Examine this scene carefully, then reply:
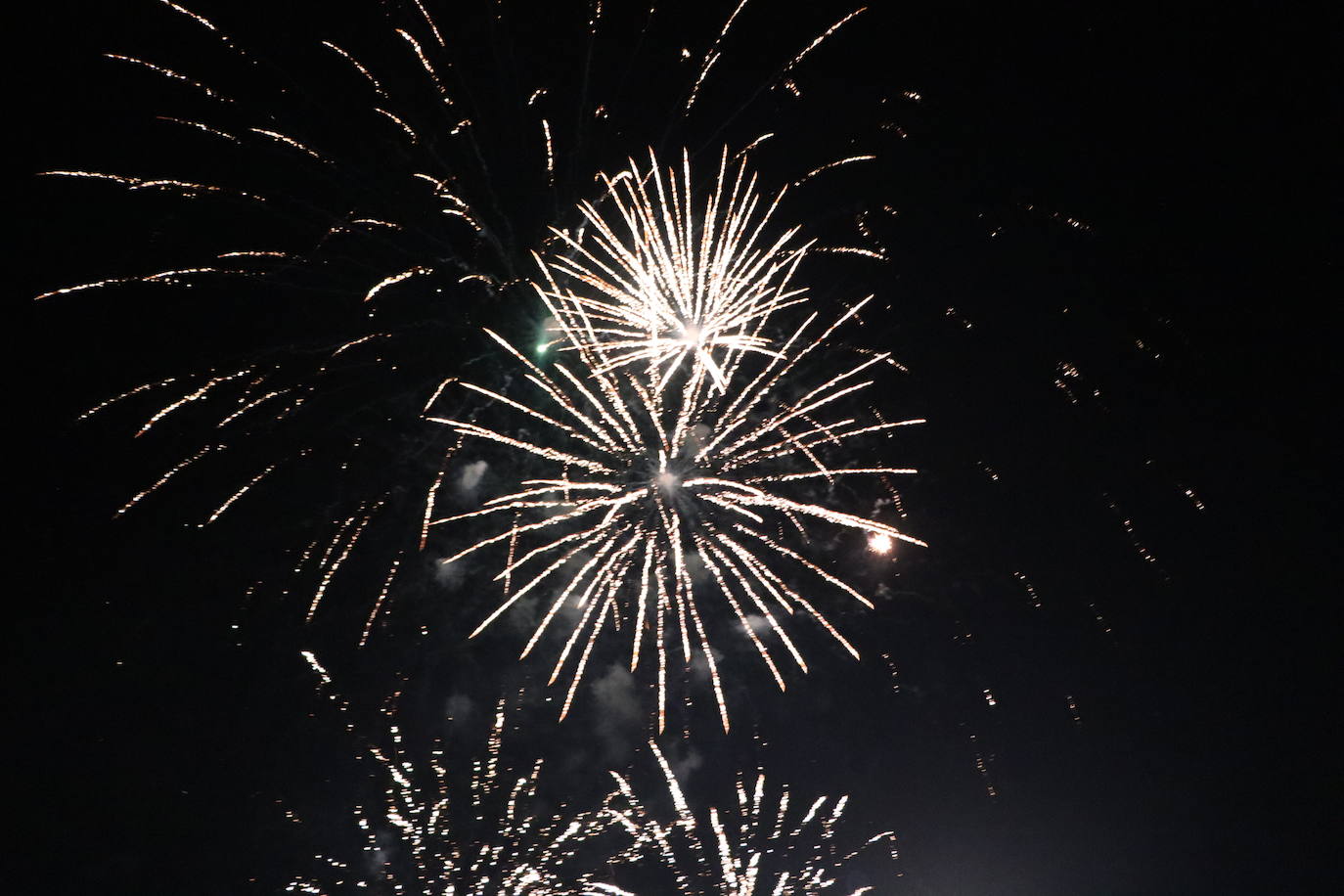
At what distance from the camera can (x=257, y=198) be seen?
10680mm

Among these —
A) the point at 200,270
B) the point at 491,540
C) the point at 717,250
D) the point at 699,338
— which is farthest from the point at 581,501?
the point at 200,270

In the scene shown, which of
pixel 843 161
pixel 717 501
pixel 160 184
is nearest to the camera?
pixel 160 184

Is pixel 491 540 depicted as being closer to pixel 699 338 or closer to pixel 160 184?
pixel 699 338

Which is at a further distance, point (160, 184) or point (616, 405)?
point (616, 405)

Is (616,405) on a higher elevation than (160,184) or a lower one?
lower

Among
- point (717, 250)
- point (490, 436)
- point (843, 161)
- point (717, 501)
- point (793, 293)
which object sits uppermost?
point (843, 161)

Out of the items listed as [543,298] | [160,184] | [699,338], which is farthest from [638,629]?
[160,184]

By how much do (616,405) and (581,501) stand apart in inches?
58.1

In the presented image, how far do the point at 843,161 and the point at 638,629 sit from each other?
25.1 ft

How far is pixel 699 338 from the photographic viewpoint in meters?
10.9

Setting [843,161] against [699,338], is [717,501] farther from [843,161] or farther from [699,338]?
[843,161]

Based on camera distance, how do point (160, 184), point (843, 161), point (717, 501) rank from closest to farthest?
1. point (160, 184)
2. point (717, 501)
3. point (843, 161)

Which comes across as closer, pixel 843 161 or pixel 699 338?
pixel 699 338

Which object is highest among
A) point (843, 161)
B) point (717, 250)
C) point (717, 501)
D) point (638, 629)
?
point (843, 161)
